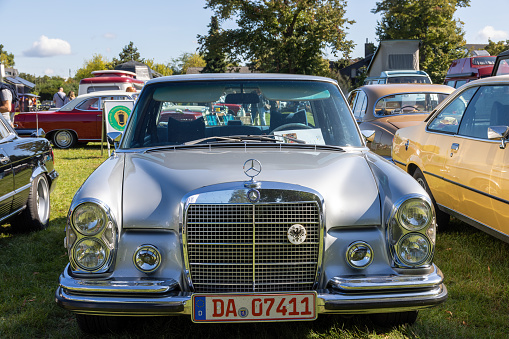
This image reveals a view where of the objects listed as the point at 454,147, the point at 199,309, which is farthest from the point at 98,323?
the point at 454,147

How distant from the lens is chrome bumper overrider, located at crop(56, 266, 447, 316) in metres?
2.73

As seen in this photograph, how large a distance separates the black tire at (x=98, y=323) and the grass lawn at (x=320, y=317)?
6 centimetres

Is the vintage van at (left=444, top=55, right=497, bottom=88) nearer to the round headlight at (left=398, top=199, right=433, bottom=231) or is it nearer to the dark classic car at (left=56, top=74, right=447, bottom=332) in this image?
the round headlight at (left=398, top=199, right=433, bottom=231)

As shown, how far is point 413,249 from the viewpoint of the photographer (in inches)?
114

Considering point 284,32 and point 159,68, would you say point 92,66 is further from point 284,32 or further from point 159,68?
point 284,32

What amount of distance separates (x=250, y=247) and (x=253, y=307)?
31 centimetres

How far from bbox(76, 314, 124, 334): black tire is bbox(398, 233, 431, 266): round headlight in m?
1.73

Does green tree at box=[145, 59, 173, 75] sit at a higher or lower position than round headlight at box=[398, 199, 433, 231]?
higher

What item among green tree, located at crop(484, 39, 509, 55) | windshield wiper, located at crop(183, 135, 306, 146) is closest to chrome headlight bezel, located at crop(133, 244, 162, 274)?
windshield wiper, located at crop(183, 135, 306, 146)

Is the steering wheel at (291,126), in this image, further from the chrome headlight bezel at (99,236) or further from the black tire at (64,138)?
the black tire at (64,138)

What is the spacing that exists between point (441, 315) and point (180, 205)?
80.3 inches

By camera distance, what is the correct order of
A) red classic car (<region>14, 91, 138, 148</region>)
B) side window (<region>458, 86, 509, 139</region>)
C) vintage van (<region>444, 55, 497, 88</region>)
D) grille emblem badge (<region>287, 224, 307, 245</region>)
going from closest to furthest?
grille emblem badge (<region>287, 224, 307, 245</region>) → side window (<region>458, 86, 509, 139</region>) → red classic car (<region>14, 91, 138, 148</region>) → vintage van (<region>444, 55, 497, 88</region>)

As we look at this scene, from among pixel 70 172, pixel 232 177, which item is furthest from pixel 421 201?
pixel 70 172

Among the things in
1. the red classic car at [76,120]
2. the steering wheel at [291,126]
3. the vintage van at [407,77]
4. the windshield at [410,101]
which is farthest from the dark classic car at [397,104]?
the vintage van at [407,77]
